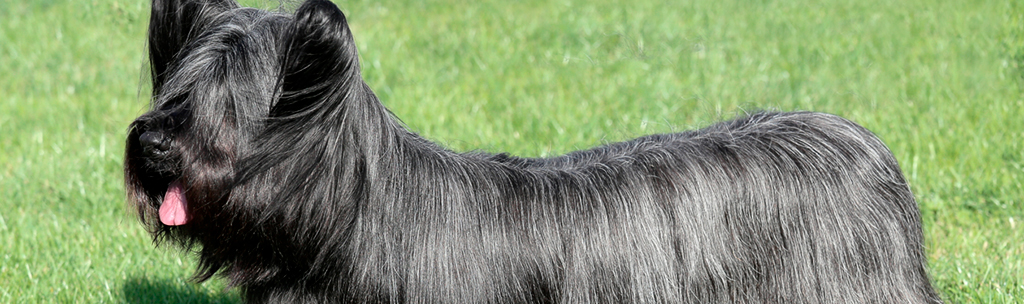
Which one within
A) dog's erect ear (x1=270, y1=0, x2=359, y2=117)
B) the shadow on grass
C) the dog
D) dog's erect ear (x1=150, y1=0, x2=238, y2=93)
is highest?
dog's erect ear (x1=150, y1=0, x2=238, y2=93)

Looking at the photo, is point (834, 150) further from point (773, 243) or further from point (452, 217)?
point (452, 217)

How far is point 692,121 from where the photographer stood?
7.45m

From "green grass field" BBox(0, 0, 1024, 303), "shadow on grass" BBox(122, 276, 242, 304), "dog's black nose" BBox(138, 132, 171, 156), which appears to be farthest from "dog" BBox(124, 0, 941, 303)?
"shadow on grass" BBox(122, 276, 242, 304)

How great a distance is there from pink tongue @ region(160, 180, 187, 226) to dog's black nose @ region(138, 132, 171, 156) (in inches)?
5.5

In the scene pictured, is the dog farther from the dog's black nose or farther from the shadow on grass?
the shadow on grass

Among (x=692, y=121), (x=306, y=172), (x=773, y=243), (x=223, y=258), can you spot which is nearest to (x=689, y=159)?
(x=773, y=243)

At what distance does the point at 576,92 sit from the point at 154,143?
6012 millimetres

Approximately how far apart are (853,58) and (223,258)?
8060mm

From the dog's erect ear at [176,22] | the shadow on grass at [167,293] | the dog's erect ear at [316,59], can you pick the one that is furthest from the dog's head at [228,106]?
the shadow on grass at [167,293]

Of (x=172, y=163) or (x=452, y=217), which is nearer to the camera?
(x=172, y=163)

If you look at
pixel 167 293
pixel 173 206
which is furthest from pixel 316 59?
pixel 167 293

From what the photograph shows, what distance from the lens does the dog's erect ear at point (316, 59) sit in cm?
241

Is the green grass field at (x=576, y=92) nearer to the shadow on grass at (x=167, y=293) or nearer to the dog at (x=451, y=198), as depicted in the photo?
the shadow on grass at (x=167, y=293)

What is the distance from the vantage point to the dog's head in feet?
8.16
